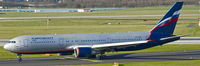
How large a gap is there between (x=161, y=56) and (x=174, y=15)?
17.6 feet

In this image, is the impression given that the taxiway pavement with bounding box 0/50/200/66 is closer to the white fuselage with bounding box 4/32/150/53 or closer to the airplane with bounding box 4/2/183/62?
the airplane with bounding box 4/2/183/62

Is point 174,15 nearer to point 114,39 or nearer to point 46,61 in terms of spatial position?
point 114,39

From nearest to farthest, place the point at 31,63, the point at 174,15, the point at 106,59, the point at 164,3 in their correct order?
the point at 31,63
the point at 106,59
the point at 174,15
the point at 164,3

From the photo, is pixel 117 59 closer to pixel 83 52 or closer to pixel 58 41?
pixel 83 52

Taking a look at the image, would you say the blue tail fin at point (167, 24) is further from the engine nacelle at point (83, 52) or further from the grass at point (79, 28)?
the grass at point (79, 28)

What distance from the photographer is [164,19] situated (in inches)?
2087

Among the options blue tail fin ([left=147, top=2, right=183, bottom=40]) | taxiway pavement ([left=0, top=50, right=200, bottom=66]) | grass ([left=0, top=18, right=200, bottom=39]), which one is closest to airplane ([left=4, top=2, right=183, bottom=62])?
blue tail fin ([left=147, top=2, right=183, bottom=40])

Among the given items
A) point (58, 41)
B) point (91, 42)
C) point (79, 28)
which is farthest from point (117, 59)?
point (79, 28)

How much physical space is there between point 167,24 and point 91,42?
9906mm

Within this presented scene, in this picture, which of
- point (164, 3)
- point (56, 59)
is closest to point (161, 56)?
point (56, 59)

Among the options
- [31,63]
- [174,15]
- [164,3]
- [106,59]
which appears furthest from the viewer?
[164,3]

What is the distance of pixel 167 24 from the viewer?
174ft

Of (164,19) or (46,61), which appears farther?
(164,19)

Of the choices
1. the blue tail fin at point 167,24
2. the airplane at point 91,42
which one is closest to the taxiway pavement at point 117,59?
the airplane at point 91,42
